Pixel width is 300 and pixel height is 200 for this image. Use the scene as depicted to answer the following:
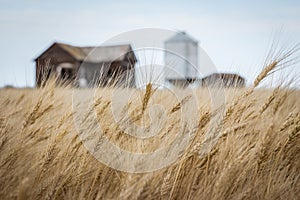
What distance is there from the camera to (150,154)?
1250 millimetres

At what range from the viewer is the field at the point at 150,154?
1.19 meters

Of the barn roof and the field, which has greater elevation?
the field

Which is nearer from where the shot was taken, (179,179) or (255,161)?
(179,179)

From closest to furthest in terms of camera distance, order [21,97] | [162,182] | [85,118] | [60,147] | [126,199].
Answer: [126,199] → [162,182] → [60,147] → [85,118] → [21,97]

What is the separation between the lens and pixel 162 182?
4.14 feet

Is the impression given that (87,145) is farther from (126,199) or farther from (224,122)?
(224,122)

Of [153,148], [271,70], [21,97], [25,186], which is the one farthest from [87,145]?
[21,97]

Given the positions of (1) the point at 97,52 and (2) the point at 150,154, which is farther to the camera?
(1) the point at 97,52

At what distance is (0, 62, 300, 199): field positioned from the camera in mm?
1189

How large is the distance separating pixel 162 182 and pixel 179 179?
0.06 meters

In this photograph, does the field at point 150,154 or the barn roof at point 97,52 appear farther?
the barn roof at point 97,52

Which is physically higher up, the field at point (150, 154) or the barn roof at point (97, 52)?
the field at point (150, 154)

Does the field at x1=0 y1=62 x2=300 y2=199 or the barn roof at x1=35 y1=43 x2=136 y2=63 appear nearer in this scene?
the field at x1=0 y1=62 x2=300 y2=199

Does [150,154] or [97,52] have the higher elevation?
[150,154]
